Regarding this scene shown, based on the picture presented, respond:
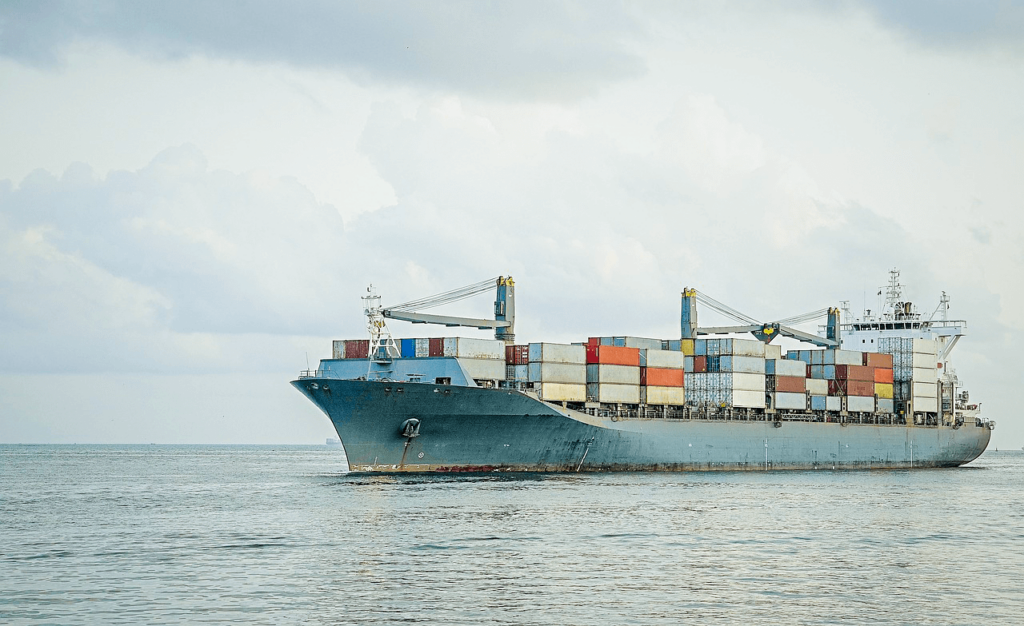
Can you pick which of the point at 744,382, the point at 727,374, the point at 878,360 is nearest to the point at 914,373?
the point at 878,360

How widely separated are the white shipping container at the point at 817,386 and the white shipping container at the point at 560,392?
2072 cm

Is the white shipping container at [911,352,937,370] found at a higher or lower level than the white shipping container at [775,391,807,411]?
higher

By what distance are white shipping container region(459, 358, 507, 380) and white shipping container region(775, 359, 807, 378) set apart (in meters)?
22.1

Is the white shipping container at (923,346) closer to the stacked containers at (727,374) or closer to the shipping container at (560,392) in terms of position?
the stacked containers at (727,374)

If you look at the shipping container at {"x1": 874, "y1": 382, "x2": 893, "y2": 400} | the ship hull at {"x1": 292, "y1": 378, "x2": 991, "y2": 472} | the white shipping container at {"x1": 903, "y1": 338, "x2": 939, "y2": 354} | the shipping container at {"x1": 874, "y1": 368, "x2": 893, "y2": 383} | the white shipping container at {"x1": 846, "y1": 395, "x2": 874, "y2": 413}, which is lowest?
the ship hull at {"x1": 292, "y1": 378, "x2": 991, "y2": 472}

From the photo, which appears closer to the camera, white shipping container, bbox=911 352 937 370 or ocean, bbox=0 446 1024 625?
ocean, bbox=0 446 1024 625

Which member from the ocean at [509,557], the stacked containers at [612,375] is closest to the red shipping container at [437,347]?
the ocean at [509,557]

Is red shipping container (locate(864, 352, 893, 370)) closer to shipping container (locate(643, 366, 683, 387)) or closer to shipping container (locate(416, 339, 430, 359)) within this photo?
shipping container (locate(643, 366, 683, 387))

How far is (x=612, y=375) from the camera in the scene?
61.0m

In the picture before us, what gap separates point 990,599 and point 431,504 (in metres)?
22.7

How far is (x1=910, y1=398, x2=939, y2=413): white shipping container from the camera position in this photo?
3205 inches

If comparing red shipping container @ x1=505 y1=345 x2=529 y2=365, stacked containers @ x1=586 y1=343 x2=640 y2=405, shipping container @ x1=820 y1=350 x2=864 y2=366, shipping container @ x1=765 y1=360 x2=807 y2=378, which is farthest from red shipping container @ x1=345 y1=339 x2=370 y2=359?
shipping container @ x1=820 y1=350 x2=864 y2=366

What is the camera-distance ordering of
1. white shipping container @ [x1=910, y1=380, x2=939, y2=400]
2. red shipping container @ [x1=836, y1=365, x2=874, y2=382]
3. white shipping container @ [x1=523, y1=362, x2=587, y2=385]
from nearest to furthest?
white shipping container @ [x1=523, y1=362, x2=587, y2=385] → red shipping container @ [x1=836, y1=365, x2=874, y2=382] → white shipping container @ [x1=910, y1=380, x2=939, y2=400]

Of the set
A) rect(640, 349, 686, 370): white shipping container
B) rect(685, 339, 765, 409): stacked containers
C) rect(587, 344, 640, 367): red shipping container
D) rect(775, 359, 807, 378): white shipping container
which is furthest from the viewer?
rect(775, 359, 807, 378): white shipping container
